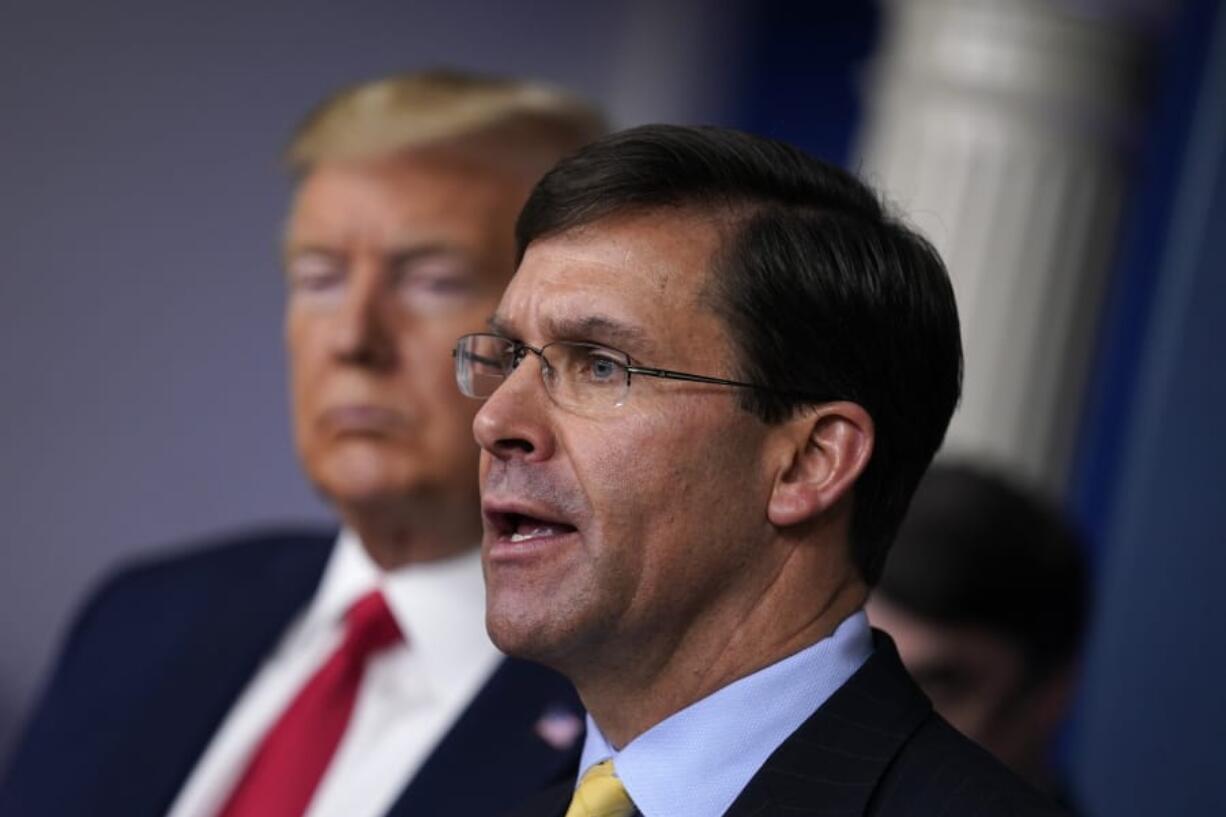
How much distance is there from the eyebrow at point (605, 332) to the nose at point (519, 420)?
0.15 feet

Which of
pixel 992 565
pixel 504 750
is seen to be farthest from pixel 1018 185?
pixel 504 750

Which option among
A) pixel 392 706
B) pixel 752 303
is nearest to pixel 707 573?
pixel 752 303

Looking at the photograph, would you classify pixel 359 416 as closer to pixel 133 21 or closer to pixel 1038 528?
pixel 1038 528

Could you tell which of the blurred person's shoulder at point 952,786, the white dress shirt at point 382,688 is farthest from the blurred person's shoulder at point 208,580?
the blurred person's shoulder at point 952,786

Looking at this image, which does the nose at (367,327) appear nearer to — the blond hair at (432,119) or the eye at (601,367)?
the blond hair at (432,119)

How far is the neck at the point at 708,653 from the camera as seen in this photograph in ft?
5.31

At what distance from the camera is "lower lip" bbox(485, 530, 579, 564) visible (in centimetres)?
161

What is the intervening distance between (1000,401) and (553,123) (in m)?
1.56

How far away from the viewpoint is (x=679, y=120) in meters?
5.37

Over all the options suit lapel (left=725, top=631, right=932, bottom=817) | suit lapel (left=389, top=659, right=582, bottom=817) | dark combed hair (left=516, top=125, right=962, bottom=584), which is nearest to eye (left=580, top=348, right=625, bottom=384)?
dark combed hair (left=516, top=125, right=962, bottom=584)

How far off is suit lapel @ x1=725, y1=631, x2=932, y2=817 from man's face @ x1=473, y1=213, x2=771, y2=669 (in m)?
0.13

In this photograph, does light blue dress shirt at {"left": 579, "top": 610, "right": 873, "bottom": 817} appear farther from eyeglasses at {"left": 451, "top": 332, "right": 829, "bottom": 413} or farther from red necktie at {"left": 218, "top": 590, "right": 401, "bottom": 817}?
red necktie at {"left": 218, "top": 590, "right": 401, "bottom": 817}

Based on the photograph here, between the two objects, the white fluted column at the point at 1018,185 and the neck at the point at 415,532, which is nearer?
the neck at the point at 415,532

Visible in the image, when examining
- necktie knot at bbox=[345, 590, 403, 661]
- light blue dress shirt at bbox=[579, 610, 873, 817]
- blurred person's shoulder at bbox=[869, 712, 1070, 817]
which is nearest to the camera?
blurred person's shoulder at bbox=[869, 712, 1070, 817]
